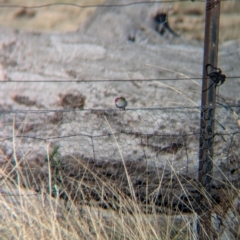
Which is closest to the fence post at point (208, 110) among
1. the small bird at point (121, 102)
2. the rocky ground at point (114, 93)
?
the rocky ground at point (114, 93)

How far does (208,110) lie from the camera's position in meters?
3.53

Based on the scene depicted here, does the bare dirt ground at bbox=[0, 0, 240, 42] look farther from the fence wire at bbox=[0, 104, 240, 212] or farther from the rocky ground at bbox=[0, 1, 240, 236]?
the fence wire at bbox=[0, 104, 240, 212]

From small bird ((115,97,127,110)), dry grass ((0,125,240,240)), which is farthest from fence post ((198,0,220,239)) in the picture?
small bird ((115,97,127,110))

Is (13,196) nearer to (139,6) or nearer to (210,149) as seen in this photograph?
(210,149)

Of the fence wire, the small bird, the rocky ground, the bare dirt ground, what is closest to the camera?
the fence wire

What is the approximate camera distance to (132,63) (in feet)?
14.5

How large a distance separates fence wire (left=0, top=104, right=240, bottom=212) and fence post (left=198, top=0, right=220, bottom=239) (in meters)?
0.19

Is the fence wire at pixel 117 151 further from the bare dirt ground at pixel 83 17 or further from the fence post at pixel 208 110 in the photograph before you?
the bare dirt ground at pixel 83 17

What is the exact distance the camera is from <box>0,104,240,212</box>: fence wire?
12.5 feet

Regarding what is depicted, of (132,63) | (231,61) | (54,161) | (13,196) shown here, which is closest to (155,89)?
(132,63)

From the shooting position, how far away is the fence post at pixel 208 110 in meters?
3.50

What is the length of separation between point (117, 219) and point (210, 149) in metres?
0.62

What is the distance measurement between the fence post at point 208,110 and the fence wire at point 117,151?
0.19 metres

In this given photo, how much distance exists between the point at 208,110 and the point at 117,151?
790mm
